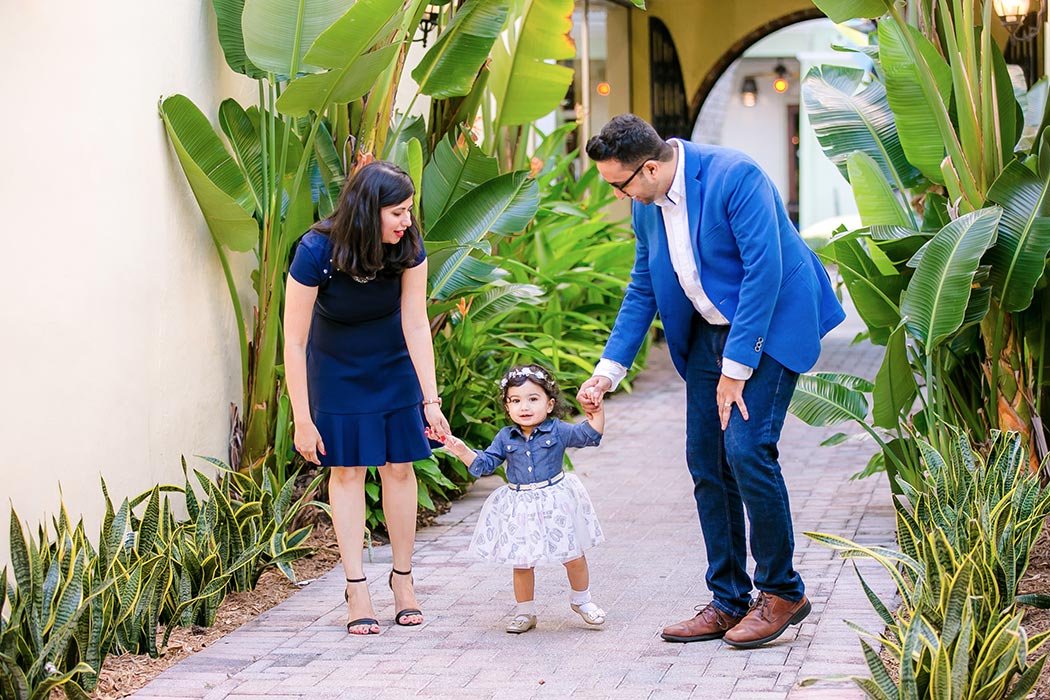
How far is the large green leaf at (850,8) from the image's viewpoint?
5707 mm

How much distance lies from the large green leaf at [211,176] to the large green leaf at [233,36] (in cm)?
39

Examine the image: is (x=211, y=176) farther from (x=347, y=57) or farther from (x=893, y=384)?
(x=893, y=384)

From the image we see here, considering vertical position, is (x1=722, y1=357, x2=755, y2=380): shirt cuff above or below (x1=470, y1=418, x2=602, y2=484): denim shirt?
above

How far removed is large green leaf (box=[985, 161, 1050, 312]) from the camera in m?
5.38

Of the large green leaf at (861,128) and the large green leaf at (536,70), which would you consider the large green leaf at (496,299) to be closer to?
the large green leaf at (536,70)

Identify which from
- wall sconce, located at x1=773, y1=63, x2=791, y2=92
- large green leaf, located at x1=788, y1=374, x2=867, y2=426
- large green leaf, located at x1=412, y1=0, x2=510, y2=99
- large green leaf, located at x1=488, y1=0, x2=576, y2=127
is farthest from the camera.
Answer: wall sconce, located at x1=773, y1=63, x2=791, y2=92

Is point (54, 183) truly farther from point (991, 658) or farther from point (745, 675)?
point (991, 658)

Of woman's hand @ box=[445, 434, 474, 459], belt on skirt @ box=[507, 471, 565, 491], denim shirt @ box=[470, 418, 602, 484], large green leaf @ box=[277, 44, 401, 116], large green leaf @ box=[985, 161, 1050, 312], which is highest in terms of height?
large green leaf @ box=[277, 44, 401, 116]

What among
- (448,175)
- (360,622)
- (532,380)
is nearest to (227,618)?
(360,622)

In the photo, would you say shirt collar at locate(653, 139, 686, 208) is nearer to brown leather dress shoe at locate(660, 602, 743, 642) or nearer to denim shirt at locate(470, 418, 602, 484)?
denim shirt at locate(470, 418, 602, 484)

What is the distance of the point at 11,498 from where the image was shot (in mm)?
4613

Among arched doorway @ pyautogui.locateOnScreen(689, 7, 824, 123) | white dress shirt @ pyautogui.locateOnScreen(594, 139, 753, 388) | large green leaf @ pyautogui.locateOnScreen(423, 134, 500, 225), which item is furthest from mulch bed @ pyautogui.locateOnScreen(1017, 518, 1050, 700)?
arched doorway @ pyautogui.locateOnScreen(689, 7, 824, 123)

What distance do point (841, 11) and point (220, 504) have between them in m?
3.32

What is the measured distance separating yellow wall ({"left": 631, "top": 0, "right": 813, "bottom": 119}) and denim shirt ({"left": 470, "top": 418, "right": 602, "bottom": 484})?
1079 cm
